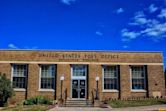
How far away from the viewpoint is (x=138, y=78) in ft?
109

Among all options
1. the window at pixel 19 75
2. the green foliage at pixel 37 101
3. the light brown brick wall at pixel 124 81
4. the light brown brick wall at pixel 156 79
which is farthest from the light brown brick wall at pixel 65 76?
the light brown brick wall at pixel 156 79

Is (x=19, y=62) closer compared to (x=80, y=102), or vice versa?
(x=80, y=102)

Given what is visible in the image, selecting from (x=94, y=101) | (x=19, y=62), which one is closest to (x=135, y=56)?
(x=94, y=101)

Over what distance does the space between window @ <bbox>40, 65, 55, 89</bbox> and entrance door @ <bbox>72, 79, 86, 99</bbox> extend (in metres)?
2.40

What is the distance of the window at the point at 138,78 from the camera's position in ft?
109

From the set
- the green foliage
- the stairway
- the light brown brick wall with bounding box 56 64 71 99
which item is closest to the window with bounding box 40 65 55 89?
the light brown brick wall with bounding box 56 64 71 99

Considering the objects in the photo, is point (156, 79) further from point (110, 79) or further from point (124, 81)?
point (110, 79)

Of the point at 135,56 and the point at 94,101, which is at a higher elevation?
the point at 135,56

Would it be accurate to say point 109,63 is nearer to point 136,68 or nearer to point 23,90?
point 136,68

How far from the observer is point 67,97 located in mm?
32438

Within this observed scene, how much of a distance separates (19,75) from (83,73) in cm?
729

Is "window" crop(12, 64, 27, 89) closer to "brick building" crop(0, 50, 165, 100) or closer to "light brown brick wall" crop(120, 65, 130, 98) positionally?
"brick building" crop(0, 50, 165, 100)

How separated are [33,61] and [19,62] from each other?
1589 millimetres

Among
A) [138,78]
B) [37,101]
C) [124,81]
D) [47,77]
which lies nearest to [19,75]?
[47,77]
